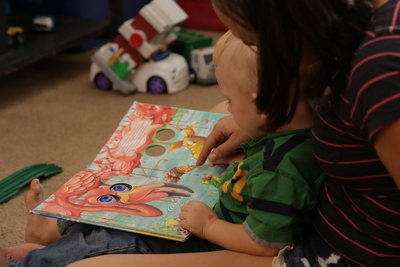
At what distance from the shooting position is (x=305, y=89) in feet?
2.11

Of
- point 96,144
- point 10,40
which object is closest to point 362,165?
point 96,144

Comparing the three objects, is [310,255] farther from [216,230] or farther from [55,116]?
[55,116]

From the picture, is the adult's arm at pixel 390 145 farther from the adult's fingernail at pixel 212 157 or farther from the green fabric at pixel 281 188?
the adult's fingernail at pixel 212 157

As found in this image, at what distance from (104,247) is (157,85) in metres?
1.02

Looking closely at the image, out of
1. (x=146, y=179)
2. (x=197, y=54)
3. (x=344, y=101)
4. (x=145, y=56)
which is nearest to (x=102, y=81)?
(x=145, y=56)

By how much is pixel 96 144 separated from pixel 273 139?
0.76m

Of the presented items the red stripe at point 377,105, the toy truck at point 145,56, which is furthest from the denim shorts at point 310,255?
the toy truck at point 145,56

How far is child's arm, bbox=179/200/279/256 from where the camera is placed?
2.16 feet

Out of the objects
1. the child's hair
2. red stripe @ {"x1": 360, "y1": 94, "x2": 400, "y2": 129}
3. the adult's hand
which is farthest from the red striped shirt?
the adult's hand

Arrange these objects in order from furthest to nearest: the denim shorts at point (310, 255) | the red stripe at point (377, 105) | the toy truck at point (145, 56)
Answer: the toy truck at point (145, 56), the denim shorts at point (310, 255), the red stripe at point (377, 105)

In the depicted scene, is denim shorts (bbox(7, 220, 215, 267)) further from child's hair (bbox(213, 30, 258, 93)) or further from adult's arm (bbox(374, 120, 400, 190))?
adult's arm (bbox(374, 120, 400, 190))

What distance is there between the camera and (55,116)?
1.53m

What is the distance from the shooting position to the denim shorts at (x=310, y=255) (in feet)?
2.03

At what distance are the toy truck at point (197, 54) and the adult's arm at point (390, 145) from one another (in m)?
1.33
